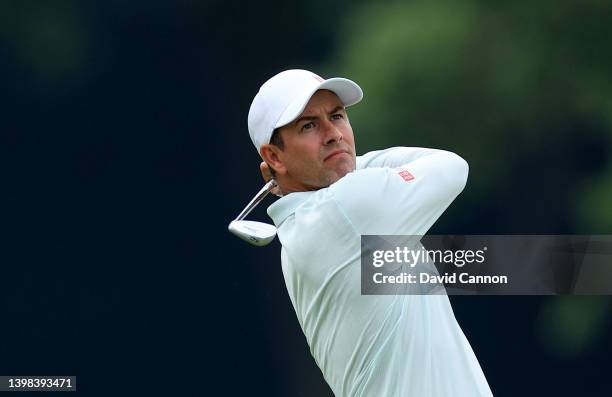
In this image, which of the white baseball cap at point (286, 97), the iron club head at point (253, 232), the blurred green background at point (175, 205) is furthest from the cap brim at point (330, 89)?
the blurred green background at point (175, 205)

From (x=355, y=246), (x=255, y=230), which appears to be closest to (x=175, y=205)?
(x=255, y=230)

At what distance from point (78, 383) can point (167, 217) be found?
47 centimetres

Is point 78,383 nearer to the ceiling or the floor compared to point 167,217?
nearer to the floor

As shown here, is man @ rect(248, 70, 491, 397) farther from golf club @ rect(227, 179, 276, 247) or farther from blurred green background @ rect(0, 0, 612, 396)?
blurred green background @ rect(0, 0, 612, 396)

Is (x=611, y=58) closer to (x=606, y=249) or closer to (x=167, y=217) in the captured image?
(x=606, y=249)

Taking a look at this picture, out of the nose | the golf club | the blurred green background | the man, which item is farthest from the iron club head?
the blurred green background

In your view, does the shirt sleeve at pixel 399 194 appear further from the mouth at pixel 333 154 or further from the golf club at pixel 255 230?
the golf club at pixel 255 230

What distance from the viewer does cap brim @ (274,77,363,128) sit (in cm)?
180

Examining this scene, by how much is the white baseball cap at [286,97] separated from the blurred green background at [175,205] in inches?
45.6

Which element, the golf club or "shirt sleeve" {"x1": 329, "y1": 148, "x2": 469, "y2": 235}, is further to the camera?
the golf club

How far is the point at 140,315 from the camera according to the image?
304 cm

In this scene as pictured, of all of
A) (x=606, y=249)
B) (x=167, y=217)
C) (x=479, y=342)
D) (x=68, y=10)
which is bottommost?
(x=479, y=342)

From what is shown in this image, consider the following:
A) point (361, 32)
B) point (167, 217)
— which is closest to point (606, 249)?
point (361, 32)

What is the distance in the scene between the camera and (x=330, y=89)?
6.11 feet
